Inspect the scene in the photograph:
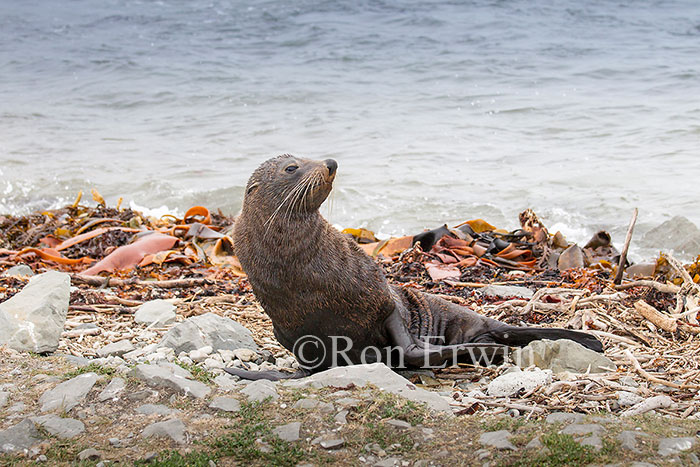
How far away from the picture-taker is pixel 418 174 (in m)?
12.5

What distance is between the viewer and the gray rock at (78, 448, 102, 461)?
2.79 m

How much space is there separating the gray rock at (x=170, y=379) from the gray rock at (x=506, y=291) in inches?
113

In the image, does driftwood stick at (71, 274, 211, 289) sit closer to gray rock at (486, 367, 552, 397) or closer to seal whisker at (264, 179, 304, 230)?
seal whisker at (264, 179, 304, 230)

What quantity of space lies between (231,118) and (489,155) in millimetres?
6538

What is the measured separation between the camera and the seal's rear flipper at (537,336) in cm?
432

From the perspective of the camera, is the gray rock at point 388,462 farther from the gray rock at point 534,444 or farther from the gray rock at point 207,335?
the gray rock at point 207,335

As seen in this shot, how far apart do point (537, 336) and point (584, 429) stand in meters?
1.70

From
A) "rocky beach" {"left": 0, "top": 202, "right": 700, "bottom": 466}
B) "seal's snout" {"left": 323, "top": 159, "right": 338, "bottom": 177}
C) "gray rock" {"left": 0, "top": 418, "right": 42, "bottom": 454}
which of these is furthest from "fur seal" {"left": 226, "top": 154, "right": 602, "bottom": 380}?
"gray rock" {"left": 0, "top": 418, "right": 42, "bottom": 454}

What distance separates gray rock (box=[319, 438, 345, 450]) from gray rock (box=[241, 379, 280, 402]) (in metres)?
0.47

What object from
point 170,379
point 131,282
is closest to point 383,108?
point 131,282

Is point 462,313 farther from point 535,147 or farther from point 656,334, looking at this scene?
point 535,147

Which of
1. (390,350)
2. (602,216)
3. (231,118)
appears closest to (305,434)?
(390,350)

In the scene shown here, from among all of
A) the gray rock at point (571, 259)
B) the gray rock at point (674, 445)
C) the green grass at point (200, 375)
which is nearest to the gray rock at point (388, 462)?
the gray rock at point (674, 445)

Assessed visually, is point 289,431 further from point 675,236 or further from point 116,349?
point 675,236
